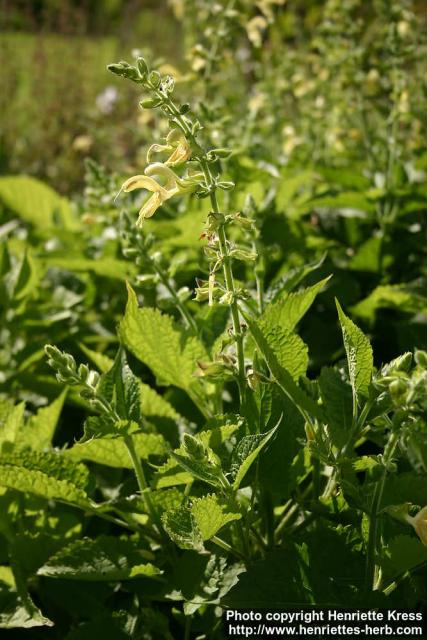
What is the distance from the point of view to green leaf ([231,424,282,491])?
3.57ft

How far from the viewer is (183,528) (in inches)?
44.4

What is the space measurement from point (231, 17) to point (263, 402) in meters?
1.62

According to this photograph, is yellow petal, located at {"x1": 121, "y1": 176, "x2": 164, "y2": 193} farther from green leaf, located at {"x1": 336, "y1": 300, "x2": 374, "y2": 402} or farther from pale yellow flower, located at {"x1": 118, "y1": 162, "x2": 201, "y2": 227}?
green leaf, located at {"x1": 336, "y1": 300, "x2": 374, "y2": 402}

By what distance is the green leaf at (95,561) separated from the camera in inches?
50.4

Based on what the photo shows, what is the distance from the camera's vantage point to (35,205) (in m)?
2.68

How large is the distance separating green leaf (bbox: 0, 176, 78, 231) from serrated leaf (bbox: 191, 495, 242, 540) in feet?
5.57

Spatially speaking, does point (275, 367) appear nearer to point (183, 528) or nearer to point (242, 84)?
point (183, 528)

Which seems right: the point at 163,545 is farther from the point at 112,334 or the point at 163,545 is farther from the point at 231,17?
the point at 231,17

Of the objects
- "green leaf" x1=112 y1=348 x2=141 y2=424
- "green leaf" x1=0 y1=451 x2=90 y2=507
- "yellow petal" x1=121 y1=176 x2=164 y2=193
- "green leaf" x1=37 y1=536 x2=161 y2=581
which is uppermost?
"yellow petal" x1=121 y1=176 x2=164 y2=193

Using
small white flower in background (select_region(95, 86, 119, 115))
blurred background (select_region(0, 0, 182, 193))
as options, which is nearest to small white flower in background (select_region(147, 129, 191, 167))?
blurred background (select_region(0, 0, 182, 193))

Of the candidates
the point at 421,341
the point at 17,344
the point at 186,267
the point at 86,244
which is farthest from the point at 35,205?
the point at 421,341

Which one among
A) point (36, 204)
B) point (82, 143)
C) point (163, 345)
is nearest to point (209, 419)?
point (163, 345)

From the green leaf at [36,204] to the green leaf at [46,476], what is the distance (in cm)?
141

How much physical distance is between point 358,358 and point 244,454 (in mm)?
224
